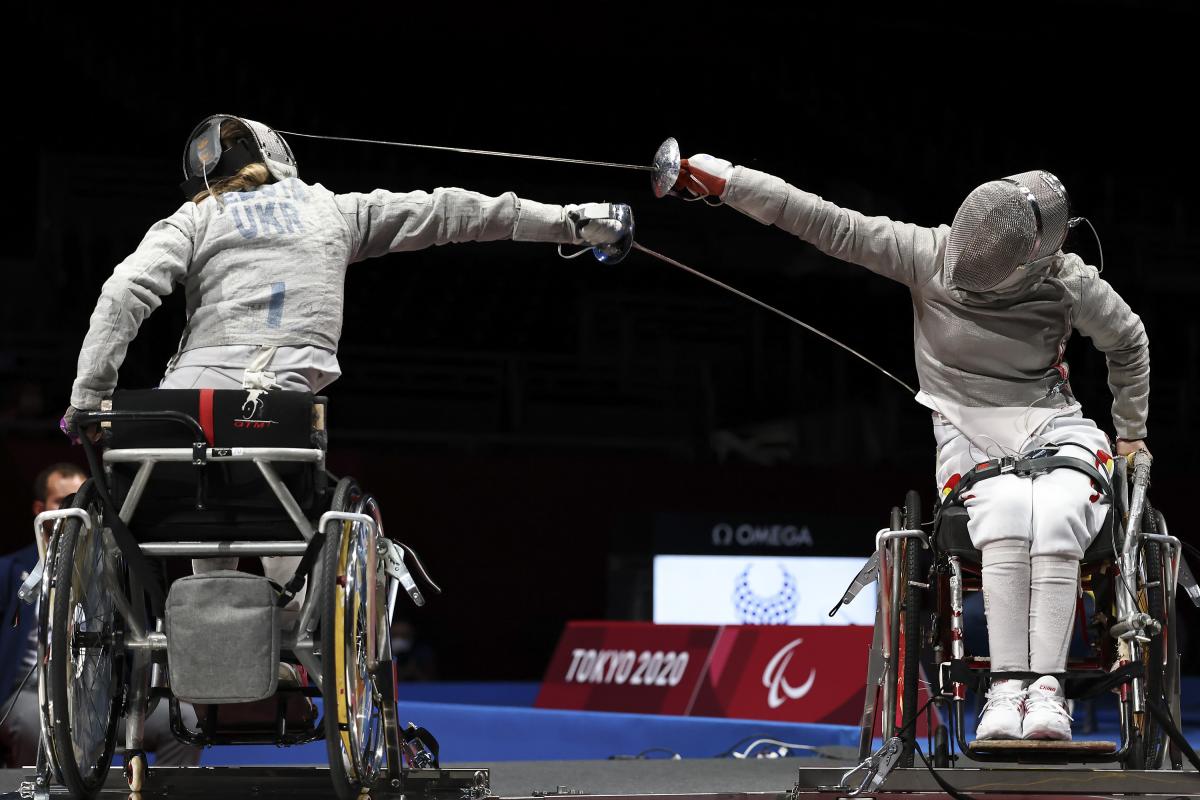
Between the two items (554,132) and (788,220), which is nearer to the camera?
(788,220)

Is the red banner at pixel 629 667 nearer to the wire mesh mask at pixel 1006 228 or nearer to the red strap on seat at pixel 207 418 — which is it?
the wire mesh mask at pixel 1006 228

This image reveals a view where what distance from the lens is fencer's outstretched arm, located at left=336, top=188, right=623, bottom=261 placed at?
2562mm

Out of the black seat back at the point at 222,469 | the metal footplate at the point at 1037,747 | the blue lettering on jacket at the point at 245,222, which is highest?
the blue lettering on jacket at the point at 245,222

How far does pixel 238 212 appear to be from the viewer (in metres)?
2.48

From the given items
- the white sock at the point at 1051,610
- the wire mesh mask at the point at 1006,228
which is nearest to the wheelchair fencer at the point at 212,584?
the white sock at the point at 1051,610

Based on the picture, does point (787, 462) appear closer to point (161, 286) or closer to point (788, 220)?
point (788, 220)

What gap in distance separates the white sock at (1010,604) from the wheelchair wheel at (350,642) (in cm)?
100

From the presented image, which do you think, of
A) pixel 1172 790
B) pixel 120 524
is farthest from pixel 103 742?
pixel 1172 790

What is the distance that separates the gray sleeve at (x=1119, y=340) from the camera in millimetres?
2670

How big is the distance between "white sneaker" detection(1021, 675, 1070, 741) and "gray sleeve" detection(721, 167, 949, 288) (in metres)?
0.77

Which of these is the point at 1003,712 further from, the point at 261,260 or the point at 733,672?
the point at 733,672

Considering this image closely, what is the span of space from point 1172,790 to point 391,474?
5117 mm

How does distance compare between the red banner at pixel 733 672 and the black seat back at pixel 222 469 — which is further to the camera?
the red banner at pixel 733 672

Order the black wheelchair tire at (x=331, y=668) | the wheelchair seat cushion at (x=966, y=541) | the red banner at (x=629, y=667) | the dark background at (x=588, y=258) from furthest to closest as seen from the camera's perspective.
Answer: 1. the dark background at (x=588, y=258)
2. the red banner at (x=629, y=667)
3. the wheelchair seat cushion at (x=966, y=541)
4. the black wheelchair tire at (x=331, y=668)
